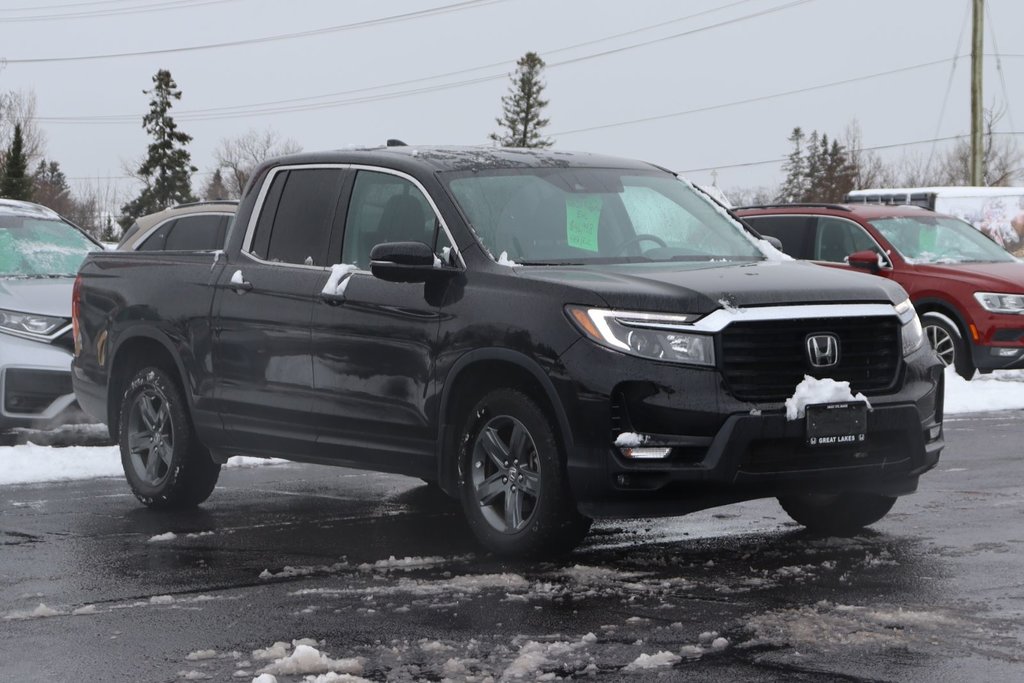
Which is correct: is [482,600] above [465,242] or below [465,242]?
below

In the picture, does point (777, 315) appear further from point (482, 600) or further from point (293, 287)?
point (293, 287)

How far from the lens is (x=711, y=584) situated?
6488mm

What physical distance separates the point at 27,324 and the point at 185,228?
2972mm

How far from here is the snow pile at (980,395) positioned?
593 inches

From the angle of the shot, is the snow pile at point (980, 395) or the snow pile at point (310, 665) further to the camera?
the snow pile at point (980, 395)

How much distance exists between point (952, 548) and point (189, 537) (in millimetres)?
3628

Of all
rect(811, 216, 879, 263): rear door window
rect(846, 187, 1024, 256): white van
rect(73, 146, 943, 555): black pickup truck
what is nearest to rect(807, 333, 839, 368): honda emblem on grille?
rect(73, 146, 943, 555): black pickup truck

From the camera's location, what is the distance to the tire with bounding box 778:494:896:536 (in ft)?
25.5

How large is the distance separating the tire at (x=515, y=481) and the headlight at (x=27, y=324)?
6.10 meters

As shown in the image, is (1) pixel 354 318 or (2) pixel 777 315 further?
(1) pixel 354 318

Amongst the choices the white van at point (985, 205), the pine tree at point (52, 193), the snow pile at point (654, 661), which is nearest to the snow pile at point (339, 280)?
the snow pile at point (654, 661)

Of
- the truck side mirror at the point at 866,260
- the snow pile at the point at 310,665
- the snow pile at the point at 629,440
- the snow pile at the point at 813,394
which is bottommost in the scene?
the snow pile at the point at 310,665

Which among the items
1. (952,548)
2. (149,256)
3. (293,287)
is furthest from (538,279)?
(149,256)

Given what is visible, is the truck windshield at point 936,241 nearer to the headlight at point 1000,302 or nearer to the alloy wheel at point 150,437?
the headlight at point 1000,302
